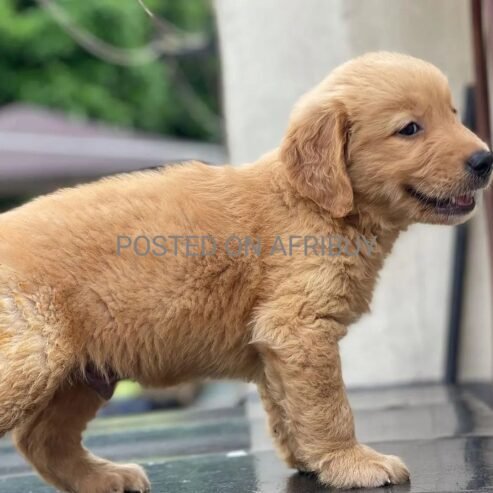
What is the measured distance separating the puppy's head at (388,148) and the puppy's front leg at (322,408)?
1.70 ft

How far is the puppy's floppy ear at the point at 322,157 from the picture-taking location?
12.8ft

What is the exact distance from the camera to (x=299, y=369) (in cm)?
376

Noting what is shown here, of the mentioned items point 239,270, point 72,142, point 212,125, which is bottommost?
point 212,125

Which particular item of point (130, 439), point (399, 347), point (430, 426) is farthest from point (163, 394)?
point (430, 426)

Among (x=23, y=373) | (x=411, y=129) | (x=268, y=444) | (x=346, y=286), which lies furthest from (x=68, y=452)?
(x=411, y=129)

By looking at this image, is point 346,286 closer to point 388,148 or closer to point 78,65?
point 388,148

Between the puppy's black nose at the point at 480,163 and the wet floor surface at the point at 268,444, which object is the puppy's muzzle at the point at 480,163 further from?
the wet floor surface at the point at 268,444

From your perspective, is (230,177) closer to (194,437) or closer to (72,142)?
(194,437)

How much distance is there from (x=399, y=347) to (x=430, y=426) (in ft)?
8.20

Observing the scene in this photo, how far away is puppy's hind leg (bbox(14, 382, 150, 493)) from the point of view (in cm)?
411

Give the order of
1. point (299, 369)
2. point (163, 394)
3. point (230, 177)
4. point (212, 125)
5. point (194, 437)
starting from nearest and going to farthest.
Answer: point (299, 369) < point (230, 177) < point (194, 437) < point (163, 394) < point (212, 125)

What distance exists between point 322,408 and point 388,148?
102 centimetres

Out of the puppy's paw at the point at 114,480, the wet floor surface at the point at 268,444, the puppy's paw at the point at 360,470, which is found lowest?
the wet floor surface at the point at 268,444

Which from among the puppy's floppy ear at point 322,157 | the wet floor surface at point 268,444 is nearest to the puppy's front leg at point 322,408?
the wet floor surface at point 268,444
